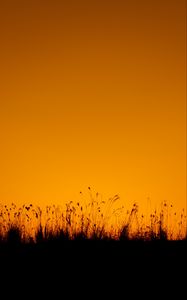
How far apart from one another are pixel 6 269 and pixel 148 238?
2444 millimetres

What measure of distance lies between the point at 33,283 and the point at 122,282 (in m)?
0.83

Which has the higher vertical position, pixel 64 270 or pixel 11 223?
pixel 11 223

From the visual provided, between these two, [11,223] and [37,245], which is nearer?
[37,245]

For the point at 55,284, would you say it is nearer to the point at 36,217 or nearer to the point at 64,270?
the point at 64,270

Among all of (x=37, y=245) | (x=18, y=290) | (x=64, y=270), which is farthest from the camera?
(x=37, y=245)

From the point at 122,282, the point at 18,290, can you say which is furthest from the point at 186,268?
the point at 18,290

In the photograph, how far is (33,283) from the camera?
5.79 meters

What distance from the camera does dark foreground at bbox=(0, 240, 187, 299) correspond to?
227 inches

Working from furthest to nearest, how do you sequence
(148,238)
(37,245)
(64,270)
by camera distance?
(148,238) → (37,245) → (64,270)

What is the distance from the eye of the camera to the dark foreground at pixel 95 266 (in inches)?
227

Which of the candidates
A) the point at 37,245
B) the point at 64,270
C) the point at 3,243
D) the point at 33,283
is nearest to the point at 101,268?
the point at 64,270

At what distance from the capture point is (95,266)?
6.29 m

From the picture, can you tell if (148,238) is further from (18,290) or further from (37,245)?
(18,290)

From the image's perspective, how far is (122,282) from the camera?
19.1 feet
